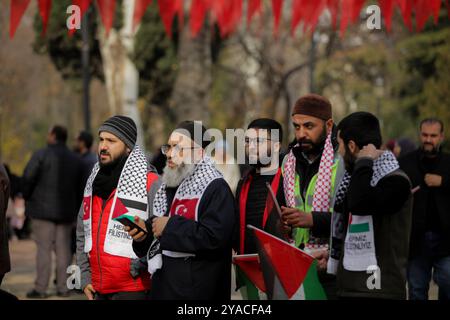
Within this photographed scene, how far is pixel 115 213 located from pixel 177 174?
685 mm

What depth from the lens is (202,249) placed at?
226 inches

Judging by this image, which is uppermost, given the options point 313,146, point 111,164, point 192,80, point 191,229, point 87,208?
point 192,80

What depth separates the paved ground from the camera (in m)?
12.1

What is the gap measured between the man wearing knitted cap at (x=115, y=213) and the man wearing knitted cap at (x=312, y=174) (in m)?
0.98

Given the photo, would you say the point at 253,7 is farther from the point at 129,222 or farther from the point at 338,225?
the point at 129,222

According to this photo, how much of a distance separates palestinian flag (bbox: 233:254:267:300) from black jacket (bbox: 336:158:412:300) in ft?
1.54

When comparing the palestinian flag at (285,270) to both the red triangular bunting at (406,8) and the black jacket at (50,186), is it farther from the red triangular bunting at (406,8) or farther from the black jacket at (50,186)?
the black jacket at (50,186)

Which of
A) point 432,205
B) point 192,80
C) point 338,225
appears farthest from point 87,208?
point 192,80

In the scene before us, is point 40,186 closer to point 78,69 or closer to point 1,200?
point 1,200

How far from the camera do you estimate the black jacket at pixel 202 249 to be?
18.8 ft

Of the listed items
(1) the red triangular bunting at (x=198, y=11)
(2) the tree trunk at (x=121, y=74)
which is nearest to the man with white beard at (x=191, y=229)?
(1) the red triangular bunting at (x=198, y=11)

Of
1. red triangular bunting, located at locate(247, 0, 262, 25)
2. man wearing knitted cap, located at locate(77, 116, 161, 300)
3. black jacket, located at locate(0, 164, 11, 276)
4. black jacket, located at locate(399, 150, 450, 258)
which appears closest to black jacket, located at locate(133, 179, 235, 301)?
man wearing knitted cap, located at locate(77, 116, 161, 300)

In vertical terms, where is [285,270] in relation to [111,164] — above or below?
below

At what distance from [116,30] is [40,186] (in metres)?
12.4
